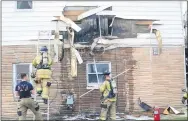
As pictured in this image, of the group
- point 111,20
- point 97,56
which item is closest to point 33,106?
point 97,56

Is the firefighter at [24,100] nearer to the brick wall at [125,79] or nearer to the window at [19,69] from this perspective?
the brick wall at [125,79]

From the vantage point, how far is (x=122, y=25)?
53.1 feet

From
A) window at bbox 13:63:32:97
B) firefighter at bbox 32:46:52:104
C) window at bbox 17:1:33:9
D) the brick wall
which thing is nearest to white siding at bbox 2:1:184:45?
window at bbox 17:1:33:9

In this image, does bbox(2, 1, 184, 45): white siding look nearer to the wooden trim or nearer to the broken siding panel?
the broken siding panel

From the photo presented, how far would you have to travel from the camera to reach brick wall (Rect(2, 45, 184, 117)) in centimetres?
1577

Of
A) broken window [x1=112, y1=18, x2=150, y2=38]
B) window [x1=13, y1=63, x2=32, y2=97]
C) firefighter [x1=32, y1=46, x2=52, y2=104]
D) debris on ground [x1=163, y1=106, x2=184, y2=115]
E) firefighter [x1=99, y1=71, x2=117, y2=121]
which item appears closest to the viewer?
firefighter [x1=99, y1=71, x2=117, y2=121]

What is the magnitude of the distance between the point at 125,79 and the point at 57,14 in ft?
11.6

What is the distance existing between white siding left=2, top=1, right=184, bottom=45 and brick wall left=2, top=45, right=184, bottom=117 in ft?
1.78

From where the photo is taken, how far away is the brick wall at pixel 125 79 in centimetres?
1577

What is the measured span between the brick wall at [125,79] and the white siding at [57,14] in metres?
0.54

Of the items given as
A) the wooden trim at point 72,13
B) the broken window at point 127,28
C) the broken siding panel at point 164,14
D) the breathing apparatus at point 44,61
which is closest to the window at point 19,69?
the breathing apparatus at point 44,61

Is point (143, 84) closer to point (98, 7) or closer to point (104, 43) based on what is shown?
point (104, 43)

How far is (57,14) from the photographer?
16000mm

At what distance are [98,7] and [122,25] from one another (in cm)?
115
